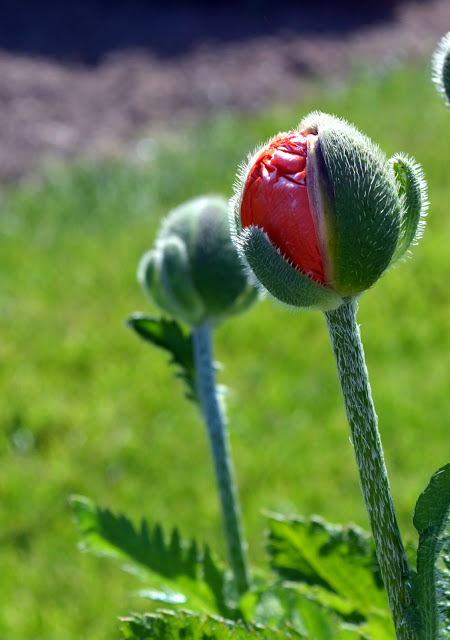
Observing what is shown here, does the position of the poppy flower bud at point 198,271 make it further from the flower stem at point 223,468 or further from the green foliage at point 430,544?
the green foliage at point 430,544

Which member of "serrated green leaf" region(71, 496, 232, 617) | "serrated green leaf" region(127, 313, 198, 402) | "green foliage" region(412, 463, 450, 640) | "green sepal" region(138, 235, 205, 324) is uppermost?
"green sepal" region(138, 235, 205, 324)

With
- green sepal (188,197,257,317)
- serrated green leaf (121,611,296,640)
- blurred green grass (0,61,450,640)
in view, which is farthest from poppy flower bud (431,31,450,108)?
blurred green grass (0,61,450,640)

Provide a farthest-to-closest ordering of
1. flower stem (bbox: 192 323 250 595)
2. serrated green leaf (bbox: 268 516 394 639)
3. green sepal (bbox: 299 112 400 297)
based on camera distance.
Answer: flower stem (bbox: 192 323 250 595), serrated green leaf (bbox: 268 516 394 639), green sepal (bbox: 299 112 400 297)

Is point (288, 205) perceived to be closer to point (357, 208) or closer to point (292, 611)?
point (357, 208)

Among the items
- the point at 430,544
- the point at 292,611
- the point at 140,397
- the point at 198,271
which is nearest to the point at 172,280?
the point at 198,271

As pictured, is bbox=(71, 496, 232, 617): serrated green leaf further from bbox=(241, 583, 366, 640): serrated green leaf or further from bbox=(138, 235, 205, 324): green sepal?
bbox=(138, 235, 205, 324): green sepal

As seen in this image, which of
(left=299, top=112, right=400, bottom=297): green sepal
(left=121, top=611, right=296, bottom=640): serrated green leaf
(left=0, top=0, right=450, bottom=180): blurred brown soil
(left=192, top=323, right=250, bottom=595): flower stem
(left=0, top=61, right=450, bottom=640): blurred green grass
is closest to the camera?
(left=299, top=112, right=400, bottom=297): green sepal

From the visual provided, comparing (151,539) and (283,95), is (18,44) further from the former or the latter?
(151,539)

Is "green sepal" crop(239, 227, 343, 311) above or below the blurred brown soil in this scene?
below
